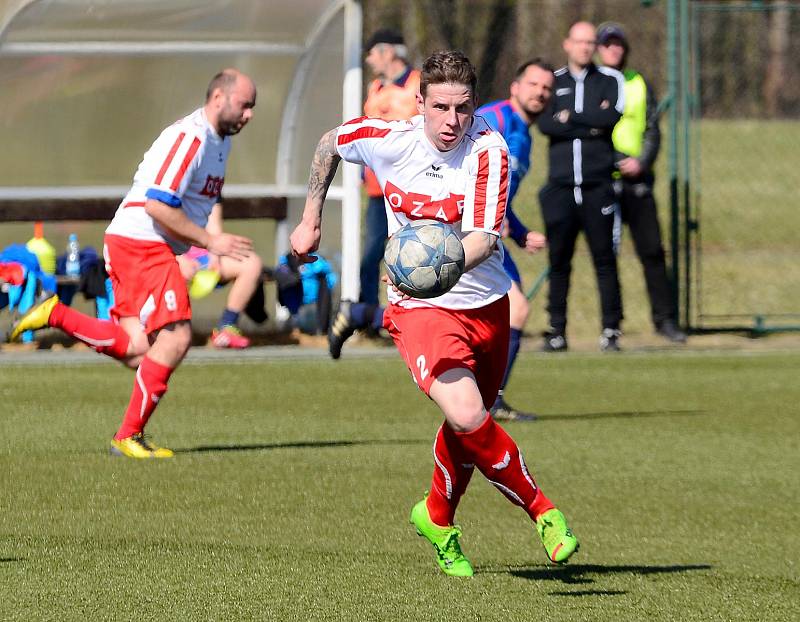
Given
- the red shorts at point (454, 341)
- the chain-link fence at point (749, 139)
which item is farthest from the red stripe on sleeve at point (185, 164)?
the chain-link fence at point (749, 139)

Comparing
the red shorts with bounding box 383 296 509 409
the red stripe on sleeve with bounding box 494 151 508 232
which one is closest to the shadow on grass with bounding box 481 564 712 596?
the red shorts with bounding box 383 296 509 409

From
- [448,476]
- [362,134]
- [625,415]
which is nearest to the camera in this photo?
[448,476]

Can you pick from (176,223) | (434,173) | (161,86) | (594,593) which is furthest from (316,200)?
(161,86)

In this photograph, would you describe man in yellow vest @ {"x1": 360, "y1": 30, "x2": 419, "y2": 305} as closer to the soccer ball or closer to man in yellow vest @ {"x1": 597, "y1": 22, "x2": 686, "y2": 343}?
man in yellow vest @ {"x1": 597, "y1": 22, "x2": 686, "y2": 343}

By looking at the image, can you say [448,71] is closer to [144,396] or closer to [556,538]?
[556,538]

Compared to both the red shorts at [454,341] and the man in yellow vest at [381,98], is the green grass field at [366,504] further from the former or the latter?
the man in yellow vest at [381,98]

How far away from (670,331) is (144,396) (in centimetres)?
718

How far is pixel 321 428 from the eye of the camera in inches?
375

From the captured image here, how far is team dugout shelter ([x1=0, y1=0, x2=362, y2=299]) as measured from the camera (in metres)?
14.4

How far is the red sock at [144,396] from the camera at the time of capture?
323 inches

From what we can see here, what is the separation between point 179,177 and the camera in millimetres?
8320

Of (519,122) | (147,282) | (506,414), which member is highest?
(519,122)

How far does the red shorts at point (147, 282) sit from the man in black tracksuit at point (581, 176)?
5395mm

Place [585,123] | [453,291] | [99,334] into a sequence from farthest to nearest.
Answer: [585,123] < [99,334] < [453,291]
